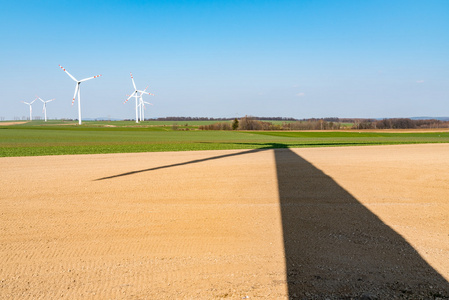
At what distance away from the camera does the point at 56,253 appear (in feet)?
18.9

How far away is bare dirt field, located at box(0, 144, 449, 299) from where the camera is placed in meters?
4.66

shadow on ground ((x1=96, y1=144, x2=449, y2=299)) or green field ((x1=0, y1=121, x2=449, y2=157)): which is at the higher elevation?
green field ((x1=0, y1=121, x2=449, y2=157))

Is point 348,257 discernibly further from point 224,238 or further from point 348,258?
point 224,238

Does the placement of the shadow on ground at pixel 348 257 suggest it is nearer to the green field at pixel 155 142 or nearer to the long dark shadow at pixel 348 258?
the long dark shadow at pixel 348 258

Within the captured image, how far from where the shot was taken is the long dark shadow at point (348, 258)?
14.9 feet

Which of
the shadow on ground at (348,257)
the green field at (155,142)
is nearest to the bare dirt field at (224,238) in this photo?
the shadow on ground at (348,257)

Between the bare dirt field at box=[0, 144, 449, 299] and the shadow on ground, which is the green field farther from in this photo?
the shadow on ground

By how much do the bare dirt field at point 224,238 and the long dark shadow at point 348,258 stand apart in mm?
24

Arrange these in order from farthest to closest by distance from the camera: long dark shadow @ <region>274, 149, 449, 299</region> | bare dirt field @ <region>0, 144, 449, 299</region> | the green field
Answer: the green field < bare dirt field @ <region>0, 144, 449, 299</region> < long dark shadow @ <region>274, 149, 449, 299</region>

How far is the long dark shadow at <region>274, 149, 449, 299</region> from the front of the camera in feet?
14.9

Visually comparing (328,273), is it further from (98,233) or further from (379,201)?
(379,201)

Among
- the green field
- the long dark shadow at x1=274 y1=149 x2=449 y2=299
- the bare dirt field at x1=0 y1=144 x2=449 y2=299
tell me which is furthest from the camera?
the green field

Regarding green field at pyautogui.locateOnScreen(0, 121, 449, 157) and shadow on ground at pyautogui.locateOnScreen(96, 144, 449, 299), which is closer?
shadow on ground at pyautogui.locateOnScreen(96, 144, 449, 299)

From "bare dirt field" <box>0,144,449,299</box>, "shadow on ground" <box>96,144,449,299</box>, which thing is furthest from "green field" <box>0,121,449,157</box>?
"shadow on ground" <box>96,144,449,299</box>
